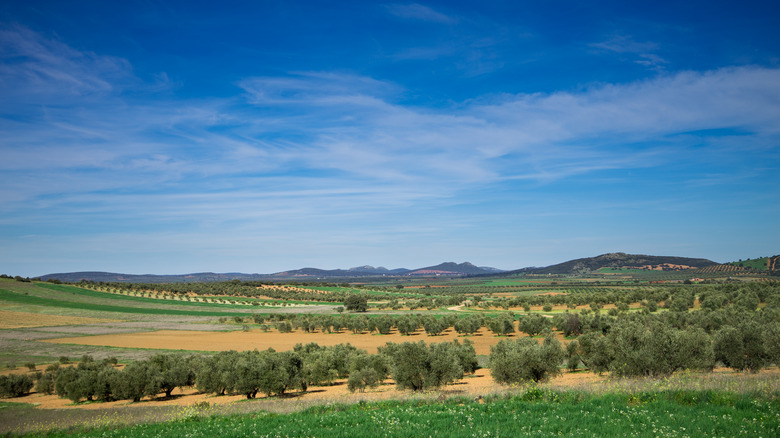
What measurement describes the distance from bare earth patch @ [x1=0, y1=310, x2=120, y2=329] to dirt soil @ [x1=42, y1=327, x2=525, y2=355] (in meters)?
19.1

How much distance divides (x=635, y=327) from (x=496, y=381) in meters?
11.5

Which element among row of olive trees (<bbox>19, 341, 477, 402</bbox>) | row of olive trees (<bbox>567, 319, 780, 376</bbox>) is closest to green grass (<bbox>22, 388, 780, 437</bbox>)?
row of olive trees (<bbox>19, 341, 477, 402</bbox>)

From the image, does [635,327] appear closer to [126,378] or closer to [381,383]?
[381,383]

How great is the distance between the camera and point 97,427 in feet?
53.5

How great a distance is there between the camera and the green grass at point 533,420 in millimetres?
10812

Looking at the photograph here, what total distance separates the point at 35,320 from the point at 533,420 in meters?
96.5

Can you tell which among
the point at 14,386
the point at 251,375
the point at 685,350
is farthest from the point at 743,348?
the point at 14,386

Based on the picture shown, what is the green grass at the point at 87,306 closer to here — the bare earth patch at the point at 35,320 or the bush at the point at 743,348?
the bare earth patch at the point at 35,320

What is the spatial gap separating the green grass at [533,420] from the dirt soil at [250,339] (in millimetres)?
33130

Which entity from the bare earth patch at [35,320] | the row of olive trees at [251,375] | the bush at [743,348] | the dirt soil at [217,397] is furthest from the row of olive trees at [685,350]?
the bare earth patch at [35,320]

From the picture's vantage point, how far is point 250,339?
6044 centimetres

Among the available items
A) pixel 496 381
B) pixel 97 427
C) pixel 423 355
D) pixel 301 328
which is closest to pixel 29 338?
pixel 301 328

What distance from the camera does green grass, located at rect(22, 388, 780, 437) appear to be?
10.8 meters

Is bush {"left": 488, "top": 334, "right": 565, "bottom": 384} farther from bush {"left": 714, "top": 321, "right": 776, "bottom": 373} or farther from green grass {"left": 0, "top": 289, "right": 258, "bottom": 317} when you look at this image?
green grass {"left": 0, "top": 289, "right": 258, "bottom": 317}
